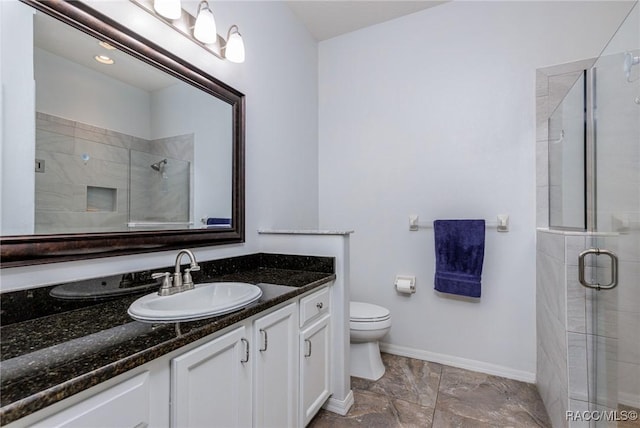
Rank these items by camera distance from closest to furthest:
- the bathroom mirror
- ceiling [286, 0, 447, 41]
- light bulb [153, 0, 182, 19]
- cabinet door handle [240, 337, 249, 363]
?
the bathroom mirror → cabinet door handle [240, 337, 249, 363] → light bulb [153, 0, 182, 19] → ceiling [286, 0, 447, 41]

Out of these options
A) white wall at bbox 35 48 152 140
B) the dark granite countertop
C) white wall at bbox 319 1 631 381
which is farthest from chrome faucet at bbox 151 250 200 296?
white wall at bbox 319 1 631 381

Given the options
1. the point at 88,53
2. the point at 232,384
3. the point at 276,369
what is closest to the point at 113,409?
the point at 232,384

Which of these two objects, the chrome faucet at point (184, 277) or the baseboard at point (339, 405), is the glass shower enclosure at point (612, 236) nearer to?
the baseboard at point (339, 405)

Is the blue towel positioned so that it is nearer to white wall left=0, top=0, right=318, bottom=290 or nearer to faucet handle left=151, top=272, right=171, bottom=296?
white wall left=0, top=0, right=318, bottom=290

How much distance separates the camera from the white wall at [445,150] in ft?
6.68

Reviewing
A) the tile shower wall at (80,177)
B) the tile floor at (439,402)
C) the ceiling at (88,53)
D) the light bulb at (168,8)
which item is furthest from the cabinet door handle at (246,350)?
the light bulb at (168,8)

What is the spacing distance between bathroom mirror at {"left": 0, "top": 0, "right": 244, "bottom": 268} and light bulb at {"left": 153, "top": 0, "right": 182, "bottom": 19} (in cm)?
15

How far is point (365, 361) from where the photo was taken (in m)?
2.08

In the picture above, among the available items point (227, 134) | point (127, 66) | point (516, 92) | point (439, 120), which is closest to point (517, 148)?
point (516, 92)

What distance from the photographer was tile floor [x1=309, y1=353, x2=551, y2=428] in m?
1.64

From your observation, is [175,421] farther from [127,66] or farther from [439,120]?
[439,120]

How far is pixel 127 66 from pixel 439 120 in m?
1.98

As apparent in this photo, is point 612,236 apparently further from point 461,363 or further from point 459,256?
point 461,363

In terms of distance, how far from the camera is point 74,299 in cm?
105
